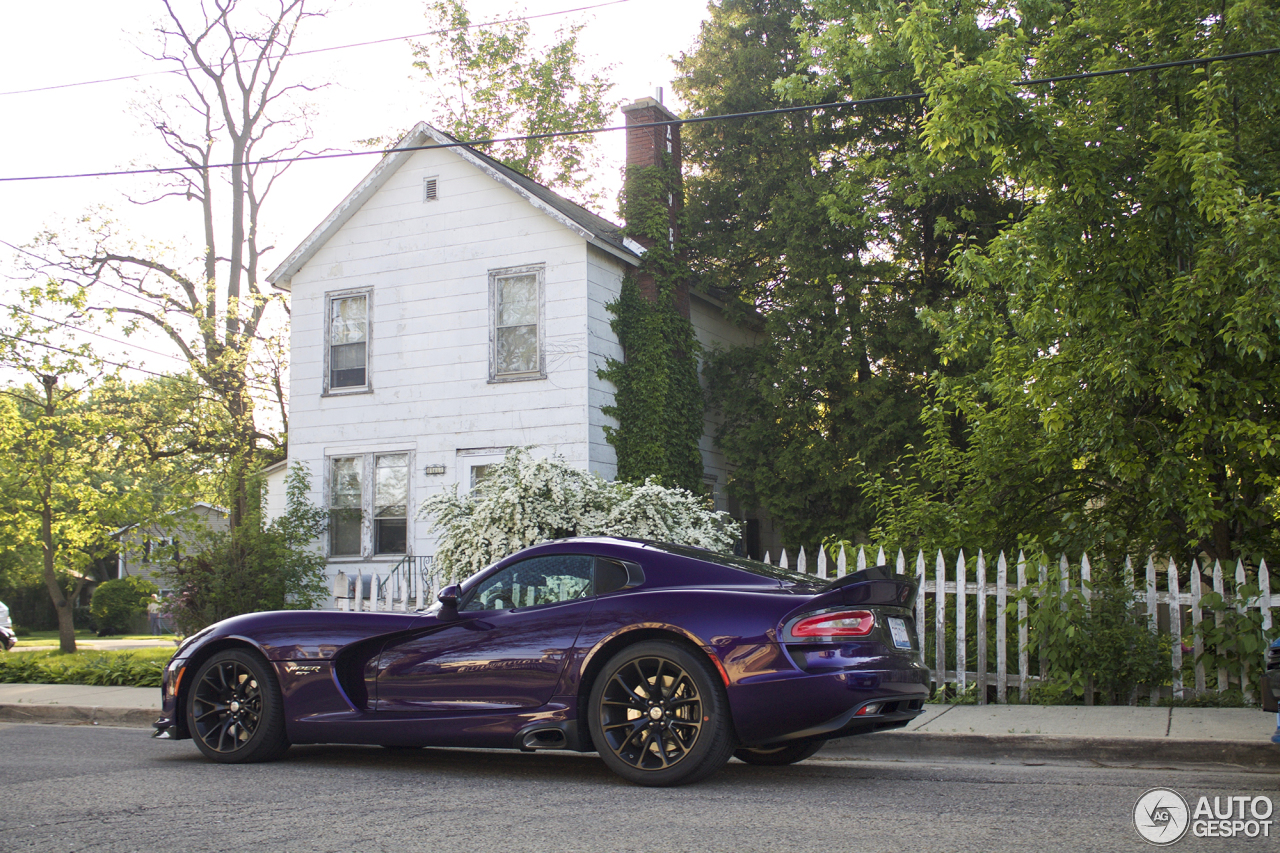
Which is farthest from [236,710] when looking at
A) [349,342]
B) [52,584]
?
[52,584]

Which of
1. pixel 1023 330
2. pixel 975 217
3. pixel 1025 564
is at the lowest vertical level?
pixel 1025 564

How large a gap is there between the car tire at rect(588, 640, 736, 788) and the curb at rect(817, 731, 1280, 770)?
6.63ft

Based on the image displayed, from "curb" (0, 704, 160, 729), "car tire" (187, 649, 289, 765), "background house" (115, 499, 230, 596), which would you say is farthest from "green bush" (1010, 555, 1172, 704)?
"background house" (115, 499, 230, 596)

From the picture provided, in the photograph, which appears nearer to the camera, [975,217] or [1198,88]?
[1198,88]

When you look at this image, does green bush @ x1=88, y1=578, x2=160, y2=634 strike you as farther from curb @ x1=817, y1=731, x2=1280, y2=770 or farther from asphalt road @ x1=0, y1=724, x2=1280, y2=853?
curb @ x1=817, y1=731, x2=1280, y2=770

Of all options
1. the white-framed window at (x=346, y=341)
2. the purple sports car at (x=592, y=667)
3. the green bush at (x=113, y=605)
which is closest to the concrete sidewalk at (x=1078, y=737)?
the purple sports car at (x=592, y=667)

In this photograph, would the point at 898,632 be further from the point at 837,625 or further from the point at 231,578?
the point at 231,578

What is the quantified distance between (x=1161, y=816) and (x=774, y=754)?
7.31 ft

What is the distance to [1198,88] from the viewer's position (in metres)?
9.13

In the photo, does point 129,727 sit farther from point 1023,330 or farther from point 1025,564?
point 1023,330

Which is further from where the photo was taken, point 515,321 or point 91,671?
point 515,321

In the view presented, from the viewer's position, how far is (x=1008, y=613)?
30.6 ft

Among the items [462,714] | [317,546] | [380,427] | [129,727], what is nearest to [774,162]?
[380,427]

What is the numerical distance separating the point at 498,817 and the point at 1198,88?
8312 mm
